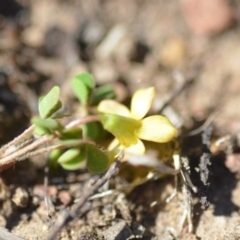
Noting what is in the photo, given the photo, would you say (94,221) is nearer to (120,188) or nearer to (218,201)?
(120,188)

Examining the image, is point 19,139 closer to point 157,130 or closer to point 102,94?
point 102,94

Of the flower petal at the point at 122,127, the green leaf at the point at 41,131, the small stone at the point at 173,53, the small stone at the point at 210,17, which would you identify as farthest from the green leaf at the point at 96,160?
the small stone at the point at 210,17

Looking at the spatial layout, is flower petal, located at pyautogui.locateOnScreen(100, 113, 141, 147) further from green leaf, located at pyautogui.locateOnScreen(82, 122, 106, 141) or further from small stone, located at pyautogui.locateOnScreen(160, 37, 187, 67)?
small stone, located at pyautogui.locateOnScreen(160, 37, 187, 67)

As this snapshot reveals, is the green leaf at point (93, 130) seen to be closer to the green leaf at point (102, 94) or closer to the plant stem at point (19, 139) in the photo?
the green leaf at point (102, 94)

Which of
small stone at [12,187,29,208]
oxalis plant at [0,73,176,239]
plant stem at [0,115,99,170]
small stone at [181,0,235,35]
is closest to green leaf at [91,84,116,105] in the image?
oxalis plant at [0,73,176,239]

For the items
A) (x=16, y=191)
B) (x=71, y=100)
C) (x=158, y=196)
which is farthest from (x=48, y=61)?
(x=158, y=196)

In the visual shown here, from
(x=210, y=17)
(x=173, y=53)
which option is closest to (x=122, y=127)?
(x=173, y=53)
